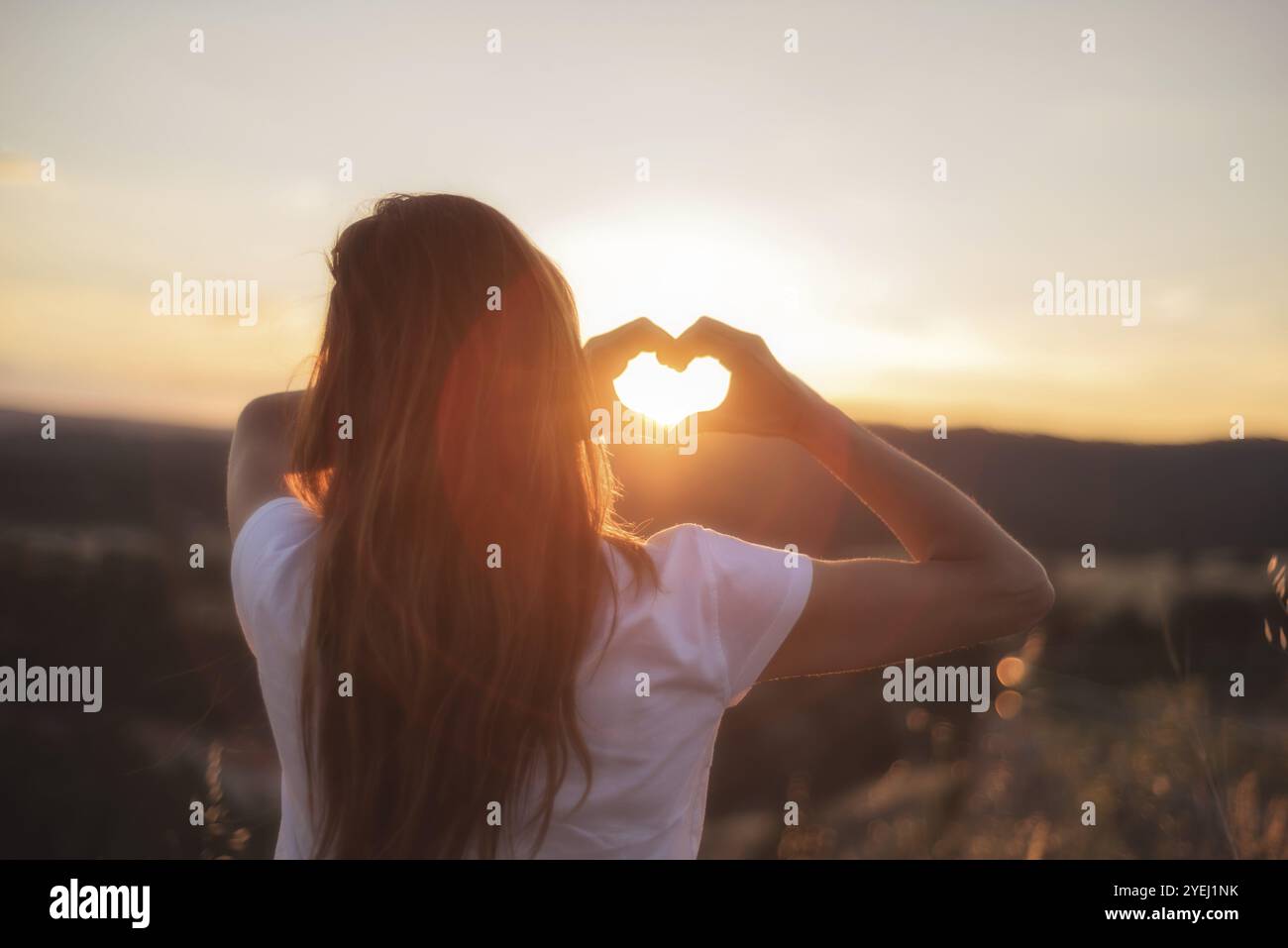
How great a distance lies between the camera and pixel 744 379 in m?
1.26

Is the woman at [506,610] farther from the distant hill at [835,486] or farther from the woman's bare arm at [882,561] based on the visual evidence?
the distant hill at [835,486]

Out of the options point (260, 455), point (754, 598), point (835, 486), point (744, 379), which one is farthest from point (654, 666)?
point (835, 486)

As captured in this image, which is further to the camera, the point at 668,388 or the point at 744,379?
the point at 668,388

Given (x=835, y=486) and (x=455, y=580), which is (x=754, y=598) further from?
(x=835, y=486)

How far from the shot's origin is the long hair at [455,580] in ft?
3.59

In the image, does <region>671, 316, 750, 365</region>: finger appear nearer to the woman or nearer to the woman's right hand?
the woman's right hand

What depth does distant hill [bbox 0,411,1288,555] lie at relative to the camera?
7.85 metres

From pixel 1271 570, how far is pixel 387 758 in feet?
9.04

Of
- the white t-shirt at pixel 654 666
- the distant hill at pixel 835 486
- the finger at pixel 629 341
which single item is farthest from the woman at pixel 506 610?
the distant hill at pixel 835 486

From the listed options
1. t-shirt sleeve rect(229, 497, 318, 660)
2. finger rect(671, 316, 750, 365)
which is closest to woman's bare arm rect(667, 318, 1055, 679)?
finger rect(671, 316, 750, 365)

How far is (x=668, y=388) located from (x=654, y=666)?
22.7 inches
